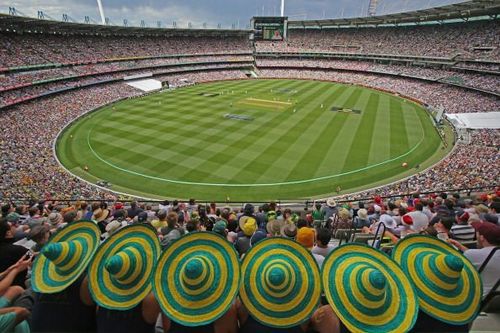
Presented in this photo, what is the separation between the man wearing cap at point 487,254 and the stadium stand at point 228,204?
0.7 inches

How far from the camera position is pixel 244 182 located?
24.3m

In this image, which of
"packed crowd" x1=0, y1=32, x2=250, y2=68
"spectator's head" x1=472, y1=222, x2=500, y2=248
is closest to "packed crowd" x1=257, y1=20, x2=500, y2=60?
"packed crowd" x1=0, y1=32, x2=250, y2=68

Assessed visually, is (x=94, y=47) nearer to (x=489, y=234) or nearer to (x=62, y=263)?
(x=62, y=263)

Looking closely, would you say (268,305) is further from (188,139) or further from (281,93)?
(281,93)

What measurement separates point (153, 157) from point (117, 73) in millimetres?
43485

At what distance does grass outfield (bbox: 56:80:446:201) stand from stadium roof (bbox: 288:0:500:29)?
19.6 metres

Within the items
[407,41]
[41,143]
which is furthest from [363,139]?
[407,41]

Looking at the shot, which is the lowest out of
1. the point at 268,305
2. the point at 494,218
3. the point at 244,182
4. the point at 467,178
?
the point at 244,182

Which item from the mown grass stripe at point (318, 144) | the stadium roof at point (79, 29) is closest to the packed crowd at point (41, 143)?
the stadium roof at point (79, 29)

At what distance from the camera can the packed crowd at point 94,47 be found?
47.5m

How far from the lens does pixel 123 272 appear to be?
11.5ft

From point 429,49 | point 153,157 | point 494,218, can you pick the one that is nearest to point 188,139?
point 153,157

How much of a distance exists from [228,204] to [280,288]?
17091mm

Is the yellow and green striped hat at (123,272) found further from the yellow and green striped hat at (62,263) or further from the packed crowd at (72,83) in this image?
the packed crowd at (72,83)
